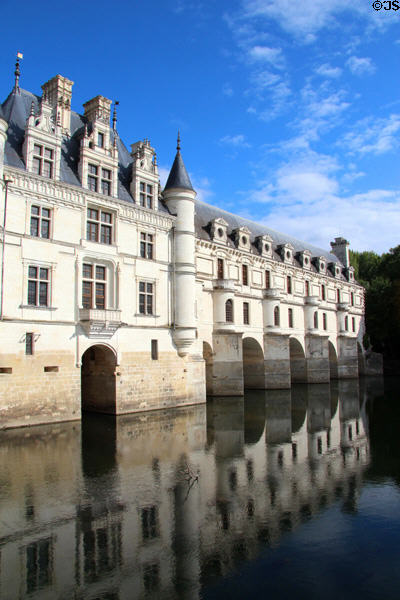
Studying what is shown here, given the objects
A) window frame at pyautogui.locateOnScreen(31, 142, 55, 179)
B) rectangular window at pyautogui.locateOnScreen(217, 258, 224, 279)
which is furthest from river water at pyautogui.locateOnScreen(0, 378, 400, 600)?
rectangular window at pyautogui.locateOnScreen(217, 258, 224, 279)

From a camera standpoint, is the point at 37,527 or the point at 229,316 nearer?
the point at 37,527

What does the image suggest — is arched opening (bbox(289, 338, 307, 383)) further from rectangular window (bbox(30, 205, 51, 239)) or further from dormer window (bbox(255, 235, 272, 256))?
rectangular window (bbox(30, 205, 51, 239))

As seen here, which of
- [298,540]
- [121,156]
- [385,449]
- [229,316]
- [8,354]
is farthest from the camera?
[229,316]

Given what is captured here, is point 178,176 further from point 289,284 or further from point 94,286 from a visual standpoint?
point 289,284

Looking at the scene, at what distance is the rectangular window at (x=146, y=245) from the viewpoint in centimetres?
2458

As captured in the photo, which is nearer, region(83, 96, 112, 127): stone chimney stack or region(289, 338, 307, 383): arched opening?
region(83, 96, 112, 127): stone chimney stack

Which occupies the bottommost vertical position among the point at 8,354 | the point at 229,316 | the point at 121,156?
the point at 8,354

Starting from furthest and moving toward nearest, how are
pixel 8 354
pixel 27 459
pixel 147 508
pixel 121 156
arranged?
A: 1. pixel 121 156
2. pixel 8 354
3. pixel 27 459
4. pixel 147 508

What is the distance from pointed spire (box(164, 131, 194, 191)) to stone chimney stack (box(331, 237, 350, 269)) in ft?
110

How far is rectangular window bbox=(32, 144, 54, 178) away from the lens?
20080 mm

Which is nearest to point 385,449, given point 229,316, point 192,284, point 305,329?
point 192,284

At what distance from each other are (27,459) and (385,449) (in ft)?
38.9

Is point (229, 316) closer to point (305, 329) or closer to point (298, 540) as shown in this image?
point (305, 329)

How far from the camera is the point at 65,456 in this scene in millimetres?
14086
